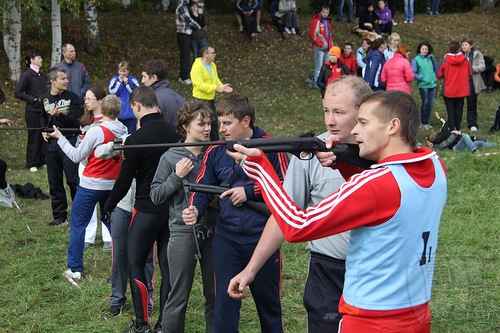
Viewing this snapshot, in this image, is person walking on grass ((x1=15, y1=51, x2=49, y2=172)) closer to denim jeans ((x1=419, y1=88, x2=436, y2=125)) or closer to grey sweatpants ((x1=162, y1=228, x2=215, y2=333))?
denim jeans ((x1=419, y1=88, x2=436, y2=125))

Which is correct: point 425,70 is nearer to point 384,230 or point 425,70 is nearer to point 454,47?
point 454,47

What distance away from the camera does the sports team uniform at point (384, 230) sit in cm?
307

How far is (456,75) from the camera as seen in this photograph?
1484 centimetres

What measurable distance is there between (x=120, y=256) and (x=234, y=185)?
1.80 metres

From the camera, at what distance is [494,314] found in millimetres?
6207

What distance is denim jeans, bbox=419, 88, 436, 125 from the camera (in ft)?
51.2

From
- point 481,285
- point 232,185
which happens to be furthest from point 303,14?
point 232,185

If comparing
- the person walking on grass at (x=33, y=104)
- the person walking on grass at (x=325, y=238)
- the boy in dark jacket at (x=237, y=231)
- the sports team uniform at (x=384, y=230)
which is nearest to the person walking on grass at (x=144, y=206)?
the boy in dark jacket at (x=237, y=231)

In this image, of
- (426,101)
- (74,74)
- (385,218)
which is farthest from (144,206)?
(426,101)

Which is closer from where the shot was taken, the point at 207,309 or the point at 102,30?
the point at 207,309

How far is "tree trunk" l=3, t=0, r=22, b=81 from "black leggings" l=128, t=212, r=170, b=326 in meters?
12.3

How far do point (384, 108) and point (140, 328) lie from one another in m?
3.37

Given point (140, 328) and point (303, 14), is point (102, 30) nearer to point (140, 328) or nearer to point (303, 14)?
point (303, 14)

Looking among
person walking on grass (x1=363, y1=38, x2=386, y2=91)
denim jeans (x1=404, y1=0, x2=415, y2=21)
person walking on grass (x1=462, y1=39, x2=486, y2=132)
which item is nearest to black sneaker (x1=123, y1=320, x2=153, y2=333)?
person walking on grass (x1=363, y1=38, x2=386, y2=91)
